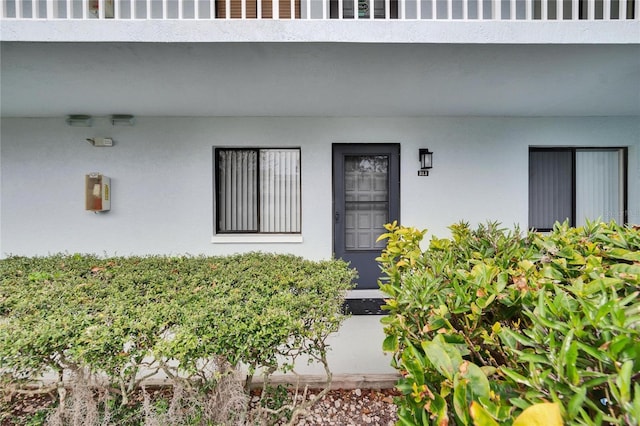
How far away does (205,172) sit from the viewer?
4.58 metres

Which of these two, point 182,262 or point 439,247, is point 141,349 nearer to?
point 182,262

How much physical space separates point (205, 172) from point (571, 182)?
20.4 ft

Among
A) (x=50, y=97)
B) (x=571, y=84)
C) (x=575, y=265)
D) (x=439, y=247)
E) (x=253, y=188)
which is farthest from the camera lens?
(x=253, y=188)

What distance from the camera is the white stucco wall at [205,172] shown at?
4520mm

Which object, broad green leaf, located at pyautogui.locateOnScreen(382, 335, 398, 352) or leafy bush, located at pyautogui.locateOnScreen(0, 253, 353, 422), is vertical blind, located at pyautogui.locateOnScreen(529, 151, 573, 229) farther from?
broad green leaf, located at pyautogui.locateOnScreen(382, 335, 398, 352)

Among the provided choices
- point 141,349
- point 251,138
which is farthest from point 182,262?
point 251,138

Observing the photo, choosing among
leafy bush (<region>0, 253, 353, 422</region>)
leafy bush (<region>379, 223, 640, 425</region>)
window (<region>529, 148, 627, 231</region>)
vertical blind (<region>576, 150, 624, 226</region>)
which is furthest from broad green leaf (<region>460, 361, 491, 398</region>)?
vertical blind (<region>576, 150, 624, 226</region>)

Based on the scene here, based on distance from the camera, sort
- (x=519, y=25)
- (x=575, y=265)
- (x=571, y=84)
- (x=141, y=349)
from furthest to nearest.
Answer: (x=571, y=84), (x=519, y=25), (x=141, y=349), (x=575, y=265)

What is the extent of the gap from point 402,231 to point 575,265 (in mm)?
842

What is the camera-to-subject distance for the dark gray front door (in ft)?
15.2

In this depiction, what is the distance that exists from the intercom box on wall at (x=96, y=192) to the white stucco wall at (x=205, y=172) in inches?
6.5

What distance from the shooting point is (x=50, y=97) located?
3686 millimetres

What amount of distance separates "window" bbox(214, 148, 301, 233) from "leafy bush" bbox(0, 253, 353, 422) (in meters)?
2.71

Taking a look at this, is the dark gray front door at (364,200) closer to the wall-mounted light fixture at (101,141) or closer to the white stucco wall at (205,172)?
the white stucco wall at (205,172)
